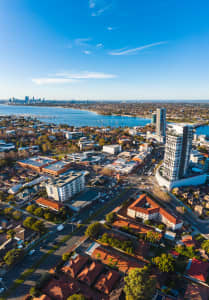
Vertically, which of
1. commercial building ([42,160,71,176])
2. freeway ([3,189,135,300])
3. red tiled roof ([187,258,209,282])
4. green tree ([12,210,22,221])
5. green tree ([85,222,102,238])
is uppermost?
commercial building ([42,160,71,176])

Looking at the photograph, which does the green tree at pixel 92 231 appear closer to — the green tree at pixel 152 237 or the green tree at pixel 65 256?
the green tree at pixel 65 256

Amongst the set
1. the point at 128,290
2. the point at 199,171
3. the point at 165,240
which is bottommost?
the point at 165,240

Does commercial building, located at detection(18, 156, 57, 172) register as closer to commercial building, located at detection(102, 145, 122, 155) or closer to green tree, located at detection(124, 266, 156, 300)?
commercial building, located at detection(102, 145, 122, 155)

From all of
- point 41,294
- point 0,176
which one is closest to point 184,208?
point 41,294

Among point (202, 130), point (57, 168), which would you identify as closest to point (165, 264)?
point (57, 168)

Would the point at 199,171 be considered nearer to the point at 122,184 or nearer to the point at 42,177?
the point at 122,184

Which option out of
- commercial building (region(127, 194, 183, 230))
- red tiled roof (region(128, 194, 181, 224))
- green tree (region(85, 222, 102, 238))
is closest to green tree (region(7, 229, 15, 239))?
green tree (region(85, 222, 102, 238))
